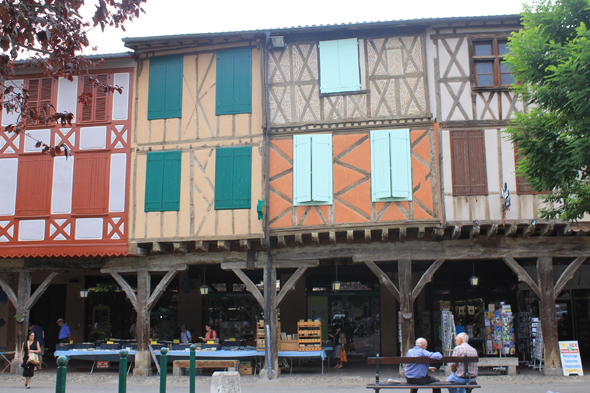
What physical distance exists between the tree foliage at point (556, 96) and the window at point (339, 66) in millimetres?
4452

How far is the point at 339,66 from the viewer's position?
13.4 m

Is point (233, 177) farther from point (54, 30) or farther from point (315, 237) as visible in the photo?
point (54, 30)

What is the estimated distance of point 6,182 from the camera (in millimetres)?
14492

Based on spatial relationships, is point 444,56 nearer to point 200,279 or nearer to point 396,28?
point 396,28

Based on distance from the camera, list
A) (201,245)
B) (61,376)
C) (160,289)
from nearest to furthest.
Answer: (61,376), (201,245), (160,289)

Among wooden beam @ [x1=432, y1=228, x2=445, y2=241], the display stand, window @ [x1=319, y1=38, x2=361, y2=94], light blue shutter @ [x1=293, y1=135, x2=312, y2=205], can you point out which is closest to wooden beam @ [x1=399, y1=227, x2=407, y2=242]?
wooden beam @ [x1=432, y1=228, x2=445, y2=241]

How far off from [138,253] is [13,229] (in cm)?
328

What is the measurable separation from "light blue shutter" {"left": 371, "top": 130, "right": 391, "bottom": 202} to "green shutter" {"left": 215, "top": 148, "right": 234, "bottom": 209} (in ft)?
10.8

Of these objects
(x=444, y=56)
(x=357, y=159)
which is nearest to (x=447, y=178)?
(x=357, y=159)

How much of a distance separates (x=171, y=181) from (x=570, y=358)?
382 inches

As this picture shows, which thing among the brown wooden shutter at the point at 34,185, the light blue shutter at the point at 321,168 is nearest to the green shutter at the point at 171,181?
the brown wooden shutter at the point at 34,185

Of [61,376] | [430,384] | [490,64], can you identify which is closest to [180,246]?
[430,384]

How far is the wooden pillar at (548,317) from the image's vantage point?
40.6 feet

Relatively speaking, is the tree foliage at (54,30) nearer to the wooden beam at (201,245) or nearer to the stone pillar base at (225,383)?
the stone pillar base at (225,383)
